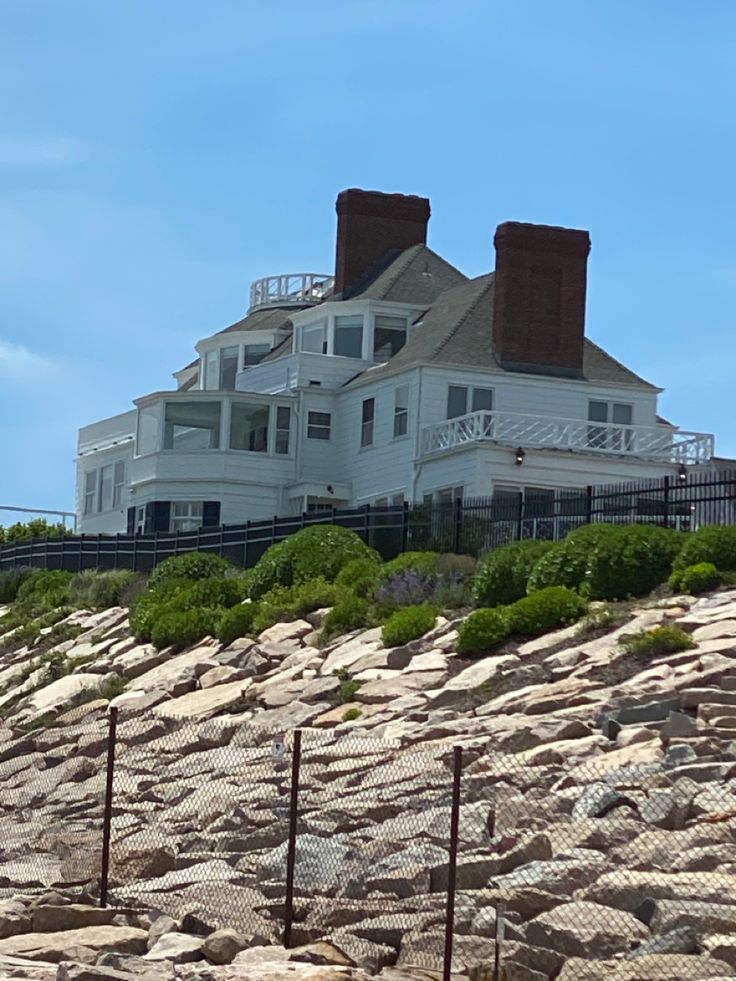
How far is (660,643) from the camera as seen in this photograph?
29.5 metres

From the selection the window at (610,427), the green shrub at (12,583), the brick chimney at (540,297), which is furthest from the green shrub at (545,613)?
the brick chimney at (540,297)

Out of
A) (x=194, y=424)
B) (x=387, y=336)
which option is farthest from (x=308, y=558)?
(x=387, y=336)

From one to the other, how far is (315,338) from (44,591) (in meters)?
16.4

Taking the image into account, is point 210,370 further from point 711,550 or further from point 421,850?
point 421,850

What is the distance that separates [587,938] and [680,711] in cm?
750

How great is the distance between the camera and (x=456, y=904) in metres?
20.2

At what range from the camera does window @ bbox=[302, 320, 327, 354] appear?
212 feet

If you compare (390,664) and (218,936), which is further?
(390,664)

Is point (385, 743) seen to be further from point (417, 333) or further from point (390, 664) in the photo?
point (417, 333)

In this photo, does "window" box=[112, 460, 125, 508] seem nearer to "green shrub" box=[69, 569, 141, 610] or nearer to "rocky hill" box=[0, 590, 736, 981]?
"green shrub" box=[69, 569, 141, 610]

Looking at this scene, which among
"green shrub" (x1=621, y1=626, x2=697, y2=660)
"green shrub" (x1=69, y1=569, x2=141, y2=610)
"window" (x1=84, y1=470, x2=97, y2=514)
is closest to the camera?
"green shrub" (x1=621, y1=626, x2=697, y2=660)

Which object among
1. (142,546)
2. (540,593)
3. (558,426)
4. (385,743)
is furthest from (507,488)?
(385,743)

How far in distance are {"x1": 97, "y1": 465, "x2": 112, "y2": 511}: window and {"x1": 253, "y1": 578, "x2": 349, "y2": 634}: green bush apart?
3114 centimetres

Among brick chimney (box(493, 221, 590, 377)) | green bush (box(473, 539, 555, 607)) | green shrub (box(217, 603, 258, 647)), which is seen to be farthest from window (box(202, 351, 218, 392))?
green bush (box(473, 539, 555, 607))
